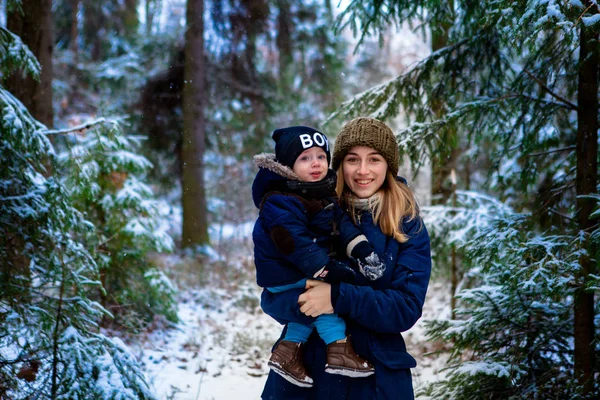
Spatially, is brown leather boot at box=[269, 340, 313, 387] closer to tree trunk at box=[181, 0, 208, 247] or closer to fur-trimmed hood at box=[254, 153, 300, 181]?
fur-trimmed hood at box=[254, 153, 300, 181]

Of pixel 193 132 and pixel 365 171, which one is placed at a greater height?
pixel 193 132

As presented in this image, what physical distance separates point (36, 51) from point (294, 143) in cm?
490

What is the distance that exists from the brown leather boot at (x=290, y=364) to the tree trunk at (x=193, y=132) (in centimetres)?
1128

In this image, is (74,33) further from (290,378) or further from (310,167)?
(290,378)

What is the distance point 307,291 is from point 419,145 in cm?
280

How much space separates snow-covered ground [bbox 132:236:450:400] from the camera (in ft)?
19.9

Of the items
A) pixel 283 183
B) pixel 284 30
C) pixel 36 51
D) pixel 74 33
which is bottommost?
pixel 283 183

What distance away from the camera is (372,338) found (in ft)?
8.43

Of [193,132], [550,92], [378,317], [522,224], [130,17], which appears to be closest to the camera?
[378,317]

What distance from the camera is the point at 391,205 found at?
8.97 feet

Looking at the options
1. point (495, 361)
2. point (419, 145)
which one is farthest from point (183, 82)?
point (495, 361)

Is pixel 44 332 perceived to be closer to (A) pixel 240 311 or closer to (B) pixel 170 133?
(A) pixel 240 311

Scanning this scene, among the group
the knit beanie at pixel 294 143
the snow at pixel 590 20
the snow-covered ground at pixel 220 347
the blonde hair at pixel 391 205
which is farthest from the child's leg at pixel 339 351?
the snow-covered ground at pixel 220 347

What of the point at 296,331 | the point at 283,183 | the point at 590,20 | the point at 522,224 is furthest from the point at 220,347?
the point at 590,20
